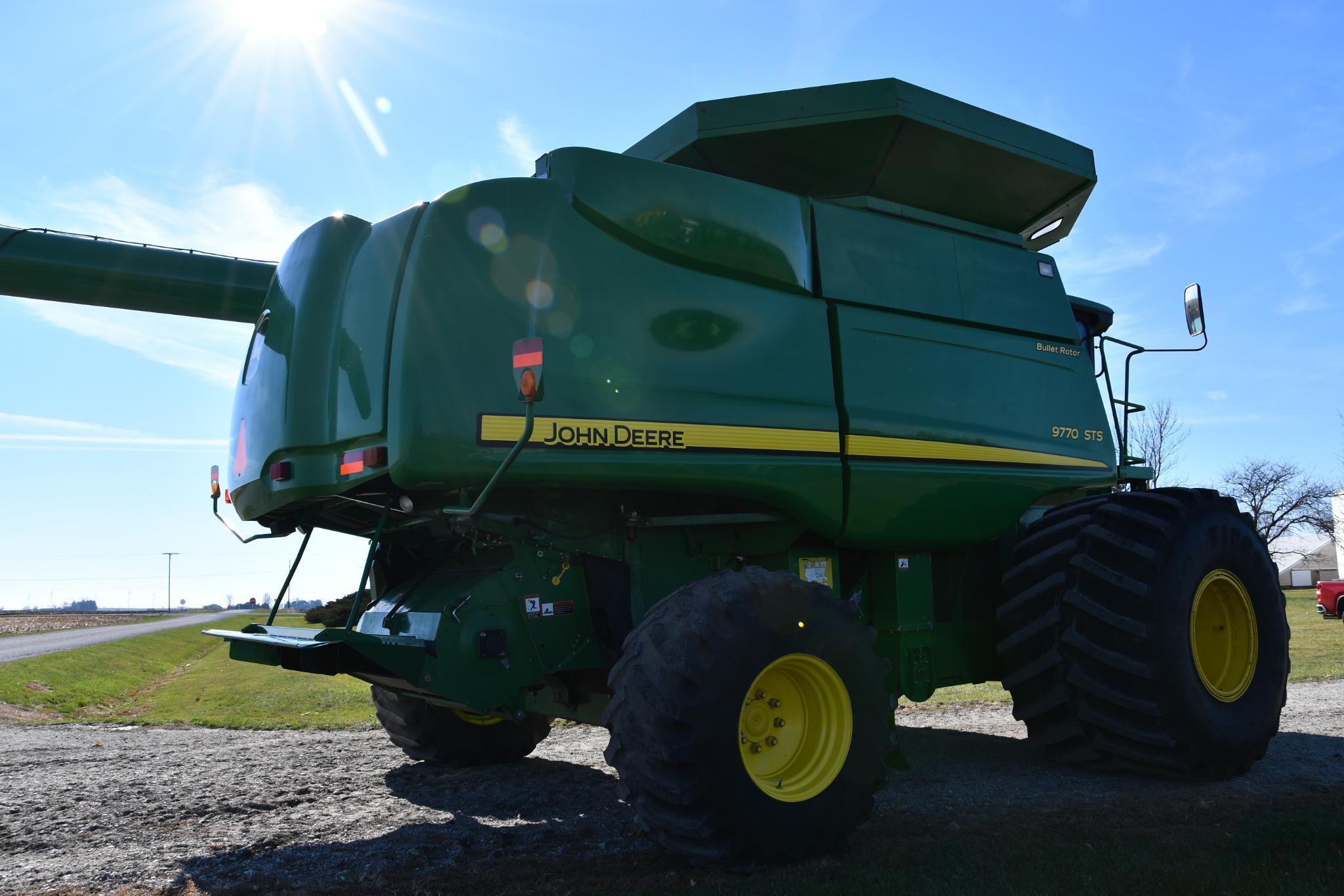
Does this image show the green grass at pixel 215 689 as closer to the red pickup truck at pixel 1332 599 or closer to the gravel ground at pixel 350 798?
the red pickup truck at pixel 1332 599

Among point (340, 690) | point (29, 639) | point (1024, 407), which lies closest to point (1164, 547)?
point (1024, 407)

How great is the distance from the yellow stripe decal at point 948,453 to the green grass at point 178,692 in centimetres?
409

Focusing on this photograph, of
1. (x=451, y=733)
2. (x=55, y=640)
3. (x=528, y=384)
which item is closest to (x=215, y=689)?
(x=451, y=733)

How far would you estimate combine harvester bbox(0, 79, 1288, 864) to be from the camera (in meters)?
4.63

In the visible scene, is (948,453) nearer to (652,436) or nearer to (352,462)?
(652,436)

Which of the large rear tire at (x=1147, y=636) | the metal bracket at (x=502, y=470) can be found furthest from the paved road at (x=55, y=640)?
the large rear tire at (x=1147, y=636)

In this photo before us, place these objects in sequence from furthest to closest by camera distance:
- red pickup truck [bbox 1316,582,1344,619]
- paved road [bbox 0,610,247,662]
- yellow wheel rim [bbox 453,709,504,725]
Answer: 1. paved road [bbox 0,610,247,662]
2. red pickup truck [bbox 1316,582,1344,619]
3. yellow wheel rim [bbox 453,709,504,725]

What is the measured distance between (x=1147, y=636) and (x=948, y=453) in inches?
67.6

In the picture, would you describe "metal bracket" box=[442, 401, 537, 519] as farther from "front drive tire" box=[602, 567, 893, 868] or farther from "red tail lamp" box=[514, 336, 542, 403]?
"front drive tire" box=[602, 567, 893, 868]

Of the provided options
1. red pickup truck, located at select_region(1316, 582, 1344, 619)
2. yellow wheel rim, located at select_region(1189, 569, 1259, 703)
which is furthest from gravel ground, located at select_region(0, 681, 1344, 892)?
red pickup truck, located at select_region(1316, 582, 1344, 619)

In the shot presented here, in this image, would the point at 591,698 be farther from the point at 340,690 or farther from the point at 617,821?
the point at 340,690

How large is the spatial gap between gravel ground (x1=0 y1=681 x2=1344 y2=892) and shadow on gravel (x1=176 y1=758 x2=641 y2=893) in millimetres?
15

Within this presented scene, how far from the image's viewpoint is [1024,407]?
6723mm

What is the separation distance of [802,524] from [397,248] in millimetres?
2769
